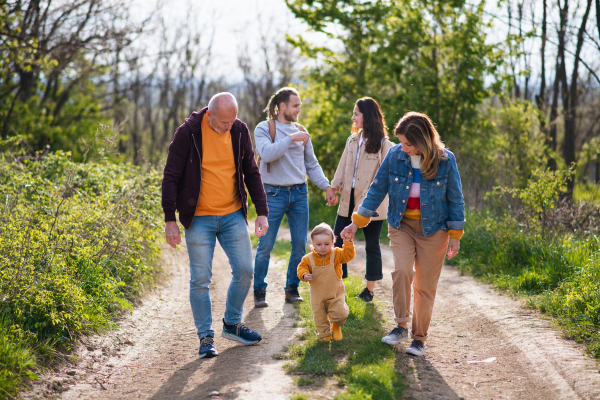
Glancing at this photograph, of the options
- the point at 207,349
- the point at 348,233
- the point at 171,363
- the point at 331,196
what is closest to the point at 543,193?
the point at 331,196

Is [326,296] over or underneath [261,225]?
underneath

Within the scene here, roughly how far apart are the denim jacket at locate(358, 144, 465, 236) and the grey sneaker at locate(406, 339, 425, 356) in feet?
3.02

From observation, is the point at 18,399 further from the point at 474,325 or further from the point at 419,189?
the point at 474,325

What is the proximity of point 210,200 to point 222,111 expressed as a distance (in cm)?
71

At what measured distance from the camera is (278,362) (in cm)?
388

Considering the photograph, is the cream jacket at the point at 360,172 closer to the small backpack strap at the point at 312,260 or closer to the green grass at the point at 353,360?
the green grass at the point at 353,360

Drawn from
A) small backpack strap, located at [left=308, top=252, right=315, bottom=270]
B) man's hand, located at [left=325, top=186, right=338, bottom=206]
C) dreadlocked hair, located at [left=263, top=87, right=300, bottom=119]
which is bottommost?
small backpack strap, located at [left=308, top=252, right=315, bottom=270]

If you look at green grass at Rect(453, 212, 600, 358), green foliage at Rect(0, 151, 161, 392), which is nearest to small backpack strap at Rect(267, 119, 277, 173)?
green foliage at Rect(0, 151, 161, 392)

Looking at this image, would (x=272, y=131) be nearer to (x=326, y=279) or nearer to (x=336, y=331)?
(x=326, y=279)

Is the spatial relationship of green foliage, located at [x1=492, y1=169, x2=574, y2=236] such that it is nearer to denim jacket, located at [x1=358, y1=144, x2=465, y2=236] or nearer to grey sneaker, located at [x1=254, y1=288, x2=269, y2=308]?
denim jacket, located at [x1=358, y1=144, x2=465, y2=236]

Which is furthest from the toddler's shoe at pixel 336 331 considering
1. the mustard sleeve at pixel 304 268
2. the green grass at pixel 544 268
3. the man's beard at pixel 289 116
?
the man's beard at pixel 289 116

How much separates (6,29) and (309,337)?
9440 millimetres

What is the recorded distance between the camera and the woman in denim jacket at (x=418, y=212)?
3.93 meters

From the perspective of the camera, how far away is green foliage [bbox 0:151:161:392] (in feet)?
13.0
